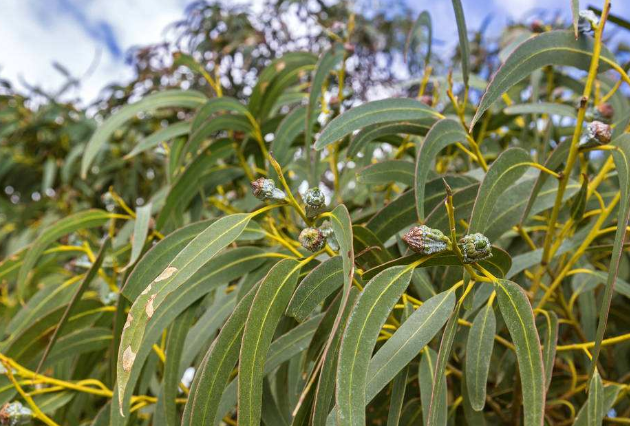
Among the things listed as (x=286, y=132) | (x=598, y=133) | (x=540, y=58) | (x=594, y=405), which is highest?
(x=286, y=132)

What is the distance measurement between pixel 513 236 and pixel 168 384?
1.95 ft

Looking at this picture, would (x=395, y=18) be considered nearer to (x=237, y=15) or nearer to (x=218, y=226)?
(x=237, y=15)

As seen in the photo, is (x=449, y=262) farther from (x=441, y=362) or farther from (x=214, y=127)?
(x=214, y=127)

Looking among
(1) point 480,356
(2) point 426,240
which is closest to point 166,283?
(2) point 426,240

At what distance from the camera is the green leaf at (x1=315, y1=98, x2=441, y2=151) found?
Answer: 642 millimetres

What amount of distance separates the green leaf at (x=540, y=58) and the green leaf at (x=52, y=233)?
60 centimetres

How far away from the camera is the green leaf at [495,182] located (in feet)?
1.97

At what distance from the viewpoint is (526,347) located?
49cm

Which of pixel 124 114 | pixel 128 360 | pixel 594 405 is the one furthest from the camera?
pixel 124 114

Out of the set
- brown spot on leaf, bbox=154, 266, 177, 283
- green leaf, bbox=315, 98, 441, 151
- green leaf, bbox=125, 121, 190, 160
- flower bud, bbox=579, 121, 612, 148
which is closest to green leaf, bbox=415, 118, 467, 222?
green leaf, bbox=315, 98, 441, 151

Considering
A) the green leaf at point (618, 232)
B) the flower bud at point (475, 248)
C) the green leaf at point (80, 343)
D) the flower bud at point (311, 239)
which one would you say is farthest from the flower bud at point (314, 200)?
the green leaf at point (80, 343)

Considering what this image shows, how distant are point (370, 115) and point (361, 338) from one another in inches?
11.9

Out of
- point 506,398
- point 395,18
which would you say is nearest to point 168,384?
point 506,398

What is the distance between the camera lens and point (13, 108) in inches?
86.0
